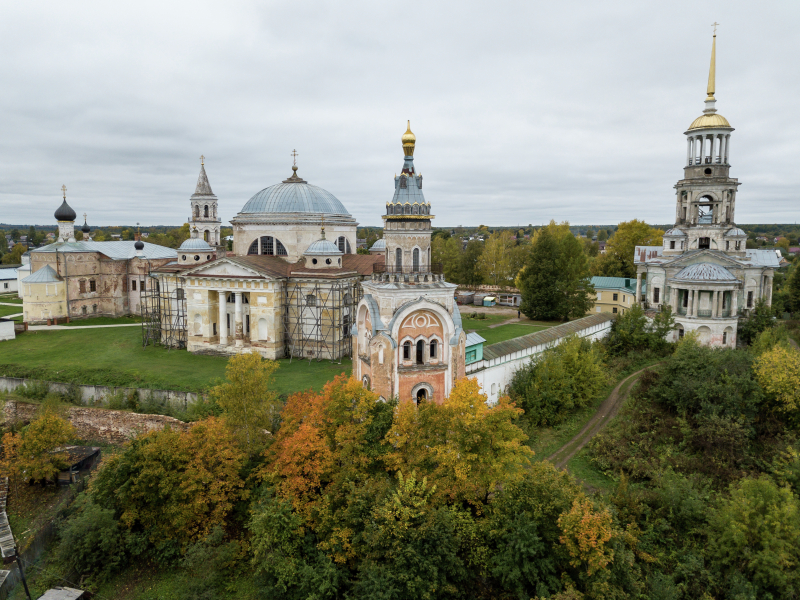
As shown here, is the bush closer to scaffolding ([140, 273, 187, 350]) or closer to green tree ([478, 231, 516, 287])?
scaffolding ([140, 273, 187, 350])

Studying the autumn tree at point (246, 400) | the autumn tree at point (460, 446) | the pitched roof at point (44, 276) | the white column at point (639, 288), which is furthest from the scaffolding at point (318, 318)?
the pitched roof at point (44, 276)

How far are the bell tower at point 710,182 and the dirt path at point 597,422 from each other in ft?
38.5

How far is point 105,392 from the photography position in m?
30.4

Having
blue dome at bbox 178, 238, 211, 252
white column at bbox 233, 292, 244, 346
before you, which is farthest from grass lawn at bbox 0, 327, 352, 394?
blue dome at bbox 178, 238, 211, 252

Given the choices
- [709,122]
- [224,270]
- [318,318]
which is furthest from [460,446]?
[709,122]

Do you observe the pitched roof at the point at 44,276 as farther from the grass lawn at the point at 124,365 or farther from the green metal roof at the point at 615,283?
the green metal roof at the point at 615,283

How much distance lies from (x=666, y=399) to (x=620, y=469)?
22.1ft

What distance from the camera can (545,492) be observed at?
1802cm

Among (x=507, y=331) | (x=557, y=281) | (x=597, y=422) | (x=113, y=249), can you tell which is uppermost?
(x=113, y=249)

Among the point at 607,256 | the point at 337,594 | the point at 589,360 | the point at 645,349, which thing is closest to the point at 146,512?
the point at 337,594

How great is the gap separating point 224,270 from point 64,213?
1007 inches

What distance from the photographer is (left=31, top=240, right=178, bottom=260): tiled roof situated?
49.9m

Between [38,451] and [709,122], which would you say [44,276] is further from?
[709,122]

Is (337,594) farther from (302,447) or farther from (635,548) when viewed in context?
(635,548)
